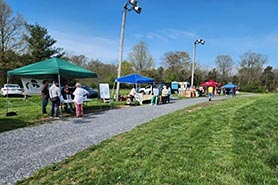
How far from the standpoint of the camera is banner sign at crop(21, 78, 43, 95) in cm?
1205

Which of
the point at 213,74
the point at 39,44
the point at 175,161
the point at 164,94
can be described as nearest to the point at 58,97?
the point at 175,161

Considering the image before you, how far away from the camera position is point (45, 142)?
6414 millimetres

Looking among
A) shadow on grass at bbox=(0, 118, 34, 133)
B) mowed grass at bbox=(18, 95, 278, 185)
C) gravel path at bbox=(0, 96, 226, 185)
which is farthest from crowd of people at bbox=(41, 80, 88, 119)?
mowed grass at bbox=(18, 95, 278, 185)

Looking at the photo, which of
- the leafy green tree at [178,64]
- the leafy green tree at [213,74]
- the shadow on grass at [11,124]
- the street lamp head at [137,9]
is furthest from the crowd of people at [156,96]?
the leafy green tree at [213,74]

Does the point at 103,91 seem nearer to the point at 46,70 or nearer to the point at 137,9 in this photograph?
the point at 46,70

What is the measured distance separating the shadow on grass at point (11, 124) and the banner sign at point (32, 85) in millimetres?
2811

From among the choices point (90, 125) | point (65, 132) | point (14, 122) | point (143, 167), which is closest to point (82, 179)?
point (143, 167)

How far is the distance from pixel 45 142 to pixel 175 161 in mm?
3579

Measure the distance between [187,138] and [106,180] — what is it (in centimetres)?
297

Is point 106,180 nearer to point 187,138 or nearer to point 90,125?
point 187,138

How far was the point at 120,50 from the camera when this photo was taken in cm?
2083

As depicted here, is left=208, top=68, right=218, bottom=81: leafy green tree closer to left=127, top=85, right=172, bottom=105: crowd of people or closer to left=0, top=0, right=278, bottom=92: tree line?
left=0, top=0, right=278, bottom=92: tree line

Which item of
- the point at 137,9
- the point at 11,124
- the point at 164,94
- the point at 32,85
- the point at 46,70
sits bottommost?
the point at 11,124

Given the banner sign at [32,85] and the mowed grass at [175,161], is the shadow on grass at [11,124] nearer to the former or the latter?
the banner sign at [32,85]
